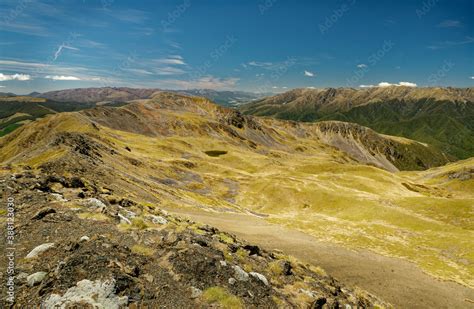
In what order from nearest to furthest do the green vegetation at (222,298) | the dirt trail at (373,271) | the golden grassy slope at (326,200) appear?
the green vegetation at (222,298), the dirt trail at (373,271), the golden grassy slope at (326,200)

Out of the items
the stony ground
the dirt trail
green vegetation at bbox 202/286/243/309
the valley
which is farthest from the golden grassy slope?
green vegetation at bbox 202/286/243/309

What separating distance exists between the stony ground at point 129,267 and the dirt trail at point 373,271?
6101 millimetres

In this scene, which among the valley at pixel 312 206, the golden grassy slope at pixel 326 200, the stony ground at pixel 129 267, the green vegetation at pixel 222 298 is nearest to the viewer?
the stony ground at pixel 129 267

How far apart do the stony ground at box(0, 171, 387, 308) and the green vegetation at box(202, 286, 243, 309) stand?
0.06m

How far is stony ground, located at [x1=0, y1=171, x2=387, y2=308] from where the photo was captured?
15516mm

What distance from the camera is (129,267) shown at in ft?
59.6

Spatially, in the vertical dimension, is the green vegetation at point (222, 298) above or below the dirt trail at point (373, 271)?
above

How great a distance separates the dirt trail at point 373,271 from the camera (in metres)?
33.7

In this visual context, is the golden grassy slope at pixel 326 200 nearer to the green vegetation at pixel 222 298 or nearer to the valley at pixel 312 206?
the valley at pixel 312 206

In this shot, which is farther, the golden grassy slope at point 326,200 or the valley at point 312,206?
the golden grassy slope at point 326,200

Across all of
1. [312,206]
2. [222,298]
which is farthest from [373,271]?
[312,206]

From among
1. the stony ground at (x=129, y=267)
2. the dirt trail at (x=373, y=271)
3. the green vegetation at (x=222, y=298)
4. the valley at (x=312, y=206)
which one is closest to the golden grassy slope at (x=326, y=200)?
the valley at (x=312, y=206)

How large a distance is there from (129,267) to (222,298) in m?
5.95

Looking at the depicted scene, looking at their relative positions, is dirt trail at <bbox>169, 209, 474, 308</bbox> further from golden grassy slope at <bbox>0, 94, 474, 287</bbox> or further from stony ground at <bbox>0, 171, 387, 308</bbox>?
stony ground at <bbox>0, 171, 387, 308</bbox>
